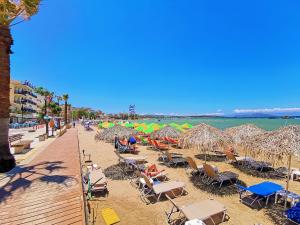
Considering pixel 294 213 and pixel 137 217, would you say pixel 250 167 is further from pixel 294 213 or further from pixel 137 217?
pixel 137 217

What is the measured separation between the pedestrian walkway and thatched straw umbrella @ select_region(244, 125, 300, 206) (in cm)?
604

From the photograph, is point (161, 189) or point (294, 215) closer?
point (294, 215)

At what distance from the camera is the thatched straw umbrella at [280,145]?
5969 millimetres

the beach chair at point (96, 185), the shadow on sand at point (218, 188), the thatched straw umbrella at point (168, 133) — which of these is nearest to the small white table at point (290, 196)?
the shadow on sand at point (218, 188)

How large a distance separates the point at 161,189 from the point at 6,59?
9262 millimetres

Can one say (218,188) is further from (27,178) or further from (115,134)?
(115,134)

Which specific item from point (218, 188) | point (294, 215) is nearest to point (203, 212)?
point (294, 215)

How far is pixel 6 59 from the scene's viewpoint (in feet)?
30.0

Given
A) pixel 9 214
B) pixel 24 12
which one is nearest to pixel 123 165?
pixel 9 214

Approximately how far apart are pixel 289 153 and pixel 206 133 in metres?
4.63

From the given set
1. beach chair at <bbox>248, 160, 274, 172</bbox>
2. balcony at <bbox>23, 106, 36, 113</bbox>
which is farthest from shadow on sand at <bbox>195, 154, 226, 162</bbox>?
balcony at <bbox>23, 106, 36, 113</bbox>

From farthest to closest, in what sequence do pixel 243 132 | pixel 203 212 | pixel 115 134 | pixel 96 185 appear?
pixel 115 134 → pixel 243 132 → pixel 96 185 → pixel 203 212

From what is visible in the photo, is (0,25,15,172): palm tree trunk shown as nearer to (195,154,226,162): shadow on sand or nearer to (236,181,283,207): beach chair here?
(236,181,283,207): beach chair

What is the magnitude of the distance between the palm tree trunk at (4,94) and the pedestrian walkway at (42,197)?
0.78 meters
